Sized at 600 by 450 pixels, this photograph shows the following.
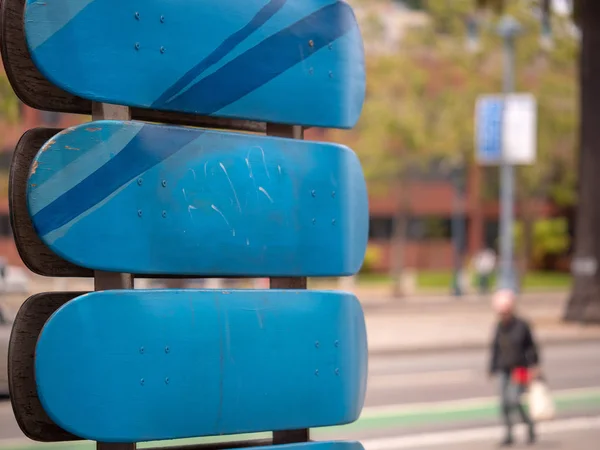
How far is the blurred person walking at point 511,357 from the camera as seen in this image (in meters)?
12.2

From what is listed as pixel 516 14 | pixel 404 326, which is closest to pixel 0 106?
pixel 404 326

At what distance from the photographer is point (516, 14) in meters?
45.8

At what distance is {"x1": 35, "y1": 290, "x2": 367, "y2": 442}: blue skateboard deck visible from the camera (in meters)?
2.74

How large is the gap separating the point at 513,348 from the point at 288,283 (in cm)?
941

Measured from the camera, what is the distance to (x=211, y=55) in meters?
3.04

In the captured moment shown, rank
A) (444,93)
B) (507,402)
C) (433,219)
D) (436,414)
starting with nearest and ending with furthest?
(507,402) → (436,414) → (444,93) → (433,219)

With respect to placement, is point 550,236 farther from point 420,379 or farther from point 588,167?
point 420,379

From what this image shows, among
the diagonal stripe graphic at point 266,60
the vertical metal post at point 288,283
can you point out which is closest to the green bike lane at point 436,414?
the vertical metal post at point 288,283

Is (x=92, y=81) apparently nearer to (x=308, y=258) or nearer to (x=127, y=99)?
(x=127, y=99)

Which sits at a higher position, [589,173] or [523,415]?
[589,173]

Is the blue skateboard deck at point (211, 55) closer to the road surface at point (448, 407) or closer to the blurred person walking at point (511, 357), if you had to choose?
the road surface at point (448, 407)

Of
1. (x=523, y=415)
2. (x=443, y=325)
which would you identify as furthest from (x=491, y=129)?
(x=523, y=415)

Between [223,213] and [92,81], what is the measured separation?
1.69ft

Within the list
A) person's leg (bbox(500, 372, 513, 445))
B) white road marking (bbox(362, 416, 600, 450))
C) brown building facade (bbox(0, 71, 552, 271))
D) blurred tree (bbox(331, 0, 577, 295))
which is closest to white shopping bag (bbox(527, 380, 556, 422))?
person's leg (bbox(500, 372, 513, 445))
